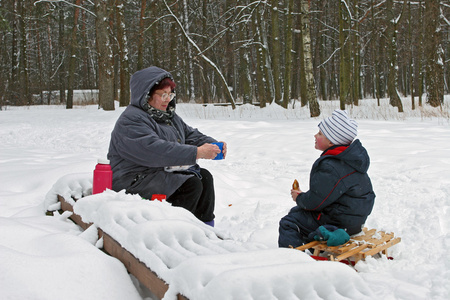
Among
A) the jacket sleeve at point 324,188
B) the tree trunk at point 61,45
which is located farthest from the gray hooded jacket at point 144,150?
the tree trunk at point 61,45

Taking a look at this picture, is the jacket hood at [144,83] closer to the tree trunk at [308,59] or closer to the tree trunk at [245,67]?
the tree trunk at [308,59]

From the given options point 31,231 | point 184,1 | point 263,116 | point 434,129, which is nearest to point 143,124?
point 31,231

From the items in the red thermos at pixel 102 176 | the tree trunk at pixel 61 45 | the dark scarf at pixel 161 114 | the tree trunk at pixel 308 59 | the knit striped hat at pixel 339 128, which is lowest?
the red thermos at pixel 102 176

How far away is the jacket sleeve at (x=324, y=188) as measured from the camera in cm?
321

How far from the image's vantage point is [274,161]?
7.19m

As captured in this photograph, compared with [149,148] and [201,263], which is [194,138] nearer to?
[149,148]

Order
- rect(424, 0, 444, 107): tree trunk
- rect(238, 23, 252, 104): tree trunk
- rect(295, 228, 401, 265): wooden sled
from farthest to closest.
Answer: rect(238, 23, 252, 104): tree trunk < rect(424, 0, 444, 107): tree trunk < rect(295, 228, 401, 265): wooden sled

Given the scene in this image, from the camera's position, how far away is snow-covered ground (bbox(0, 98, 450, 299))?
1.68m

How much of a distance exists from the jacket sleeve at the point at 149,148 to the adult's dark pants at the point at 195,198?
28cm

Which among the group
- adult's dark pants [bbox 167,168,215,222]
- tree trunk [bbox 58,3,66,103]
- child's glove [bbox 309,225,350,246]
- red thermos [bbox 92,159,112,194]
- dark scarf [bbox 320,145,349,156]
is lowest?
child's glove [bbox 309,225,350,246]

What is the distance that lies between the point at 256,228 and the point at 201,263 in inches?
95.9

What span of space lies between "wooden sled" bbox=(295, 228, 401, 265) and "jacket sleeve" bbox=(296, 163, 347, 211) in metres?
0.30

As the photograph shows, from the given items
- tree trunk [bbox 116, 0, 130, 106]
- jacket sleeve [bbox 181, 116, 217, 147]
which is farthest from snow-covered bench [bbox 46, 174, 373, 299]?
tree trunk [bbox 116, 0, 130, 106]

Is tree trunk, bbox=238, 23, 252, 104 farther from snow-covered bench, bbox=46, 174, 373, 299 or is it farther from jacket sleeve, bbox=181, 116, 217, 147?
snow-covered bench, bbox=46, 174, 373, 299
